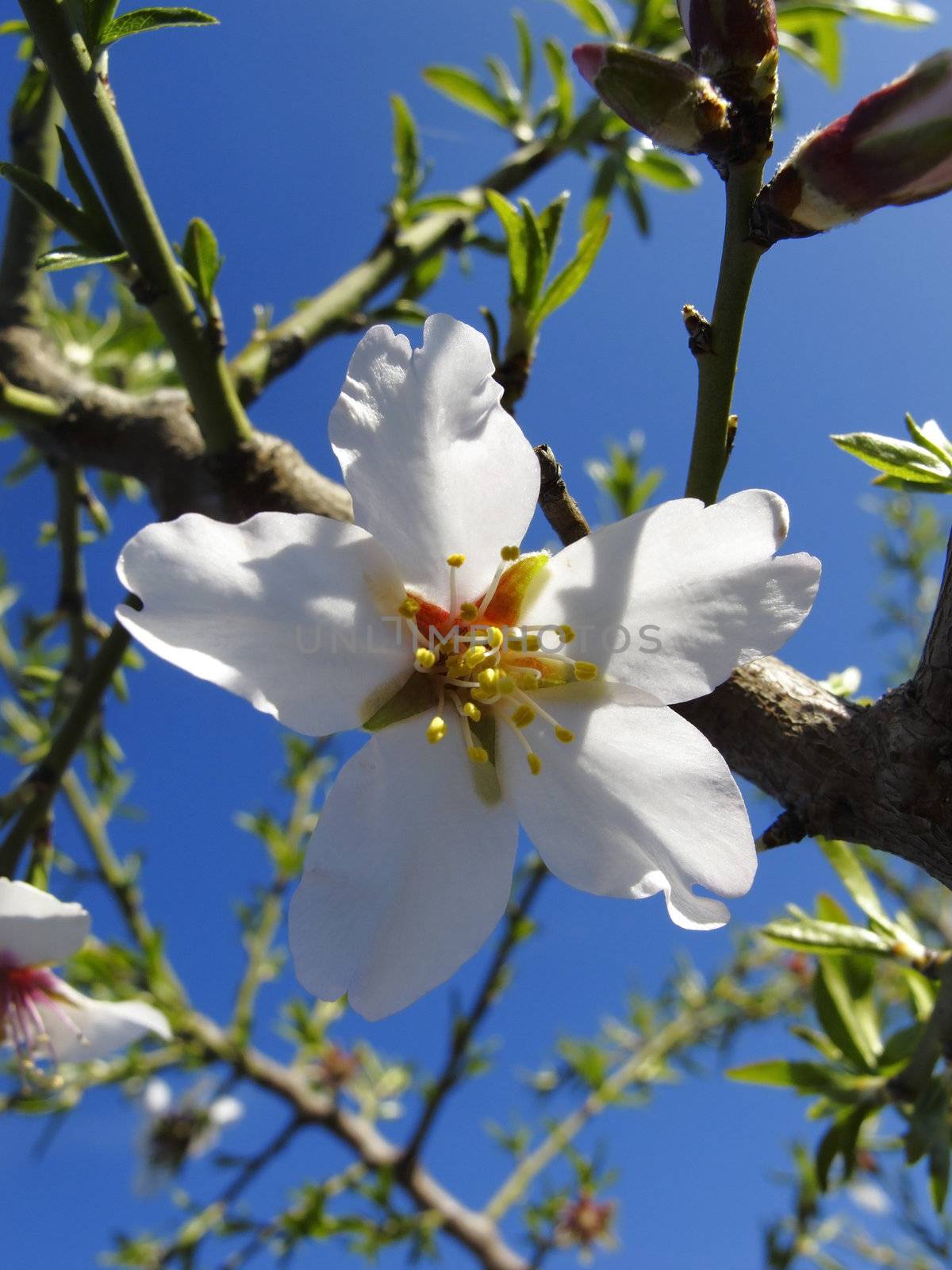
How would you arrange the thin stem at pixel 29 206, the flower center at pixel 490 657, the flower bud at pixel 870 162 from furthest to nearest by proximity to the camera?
the thin stem at pixel 29 206
the flower center at pixel 490 657
the flower bud at pixel 870 162

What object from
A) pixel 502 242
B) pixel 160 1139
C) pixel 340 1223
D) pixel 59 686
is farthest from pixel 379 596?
pixel 160 1139

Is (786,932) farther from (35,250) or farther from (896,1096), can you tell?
(35,250)

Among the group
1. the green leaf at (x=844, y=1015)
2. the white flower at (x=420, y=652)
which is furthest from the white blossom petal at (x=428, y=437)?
the green leaf at (x=844, y=1015)

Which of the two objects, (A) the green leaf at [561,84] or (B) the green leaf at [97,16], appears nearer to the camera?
(B) the green leaf at [97,16]

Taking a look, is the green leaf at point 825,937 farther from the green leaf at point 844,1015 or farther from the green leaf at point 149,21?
the green leaf at point 149,21

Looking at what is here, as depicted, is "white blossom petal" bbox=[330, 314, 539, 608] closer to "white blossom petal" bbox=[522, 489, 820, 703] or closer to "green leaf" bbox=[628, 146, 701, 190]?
"white blossom petal" bbox=[522, 489, 820, 703]
